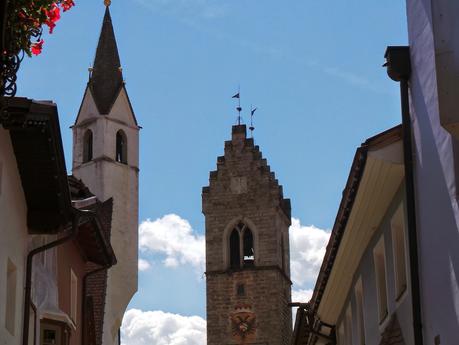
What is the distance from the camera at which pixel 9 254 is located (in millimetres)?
13164

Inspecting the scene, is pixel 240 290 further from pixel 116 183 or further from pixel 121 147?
pixel 116 183

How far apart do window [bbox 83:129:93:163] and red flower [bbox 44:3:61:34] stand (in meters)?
33.2

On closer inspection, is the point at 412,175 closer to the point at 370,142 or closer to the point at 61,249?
the point at 370,142

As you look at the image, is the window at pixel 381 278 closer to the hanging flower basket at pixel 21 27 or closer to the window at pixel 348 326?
the window at pixel 348 326

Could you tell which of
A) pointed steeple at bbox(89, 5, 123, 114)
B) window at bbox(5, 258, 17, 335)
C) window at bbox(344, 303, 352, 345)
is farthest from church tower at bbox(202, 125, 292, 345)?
window at bbox(5, 258, 17, 335)

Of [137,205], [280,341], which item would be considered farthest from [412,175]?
[280,341]

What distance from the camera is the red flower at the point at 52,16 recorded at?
Answer: 27.5 ft

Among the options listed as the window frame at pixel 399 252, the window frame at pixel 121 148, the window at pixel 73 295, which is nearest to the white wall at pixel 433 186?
the window frame at pixel 399 252

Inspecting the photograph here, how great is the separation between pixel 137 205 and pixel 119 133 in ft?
11.0

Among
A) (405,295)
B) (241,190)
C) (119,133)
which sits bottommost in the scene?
(405,295)

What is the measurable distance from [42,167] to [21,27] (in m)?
5.40

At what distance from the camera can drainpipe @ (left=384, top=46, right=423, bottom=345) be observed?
1181cm

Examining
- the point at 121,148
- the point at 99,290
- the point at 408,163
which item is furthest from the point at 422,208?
the point at 121,148

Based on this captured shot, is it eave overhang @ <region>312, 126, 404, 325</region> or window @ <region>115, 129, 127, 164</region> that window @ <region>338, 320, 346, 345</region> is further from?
window @ <region>115, 129, 127, 164</region>
